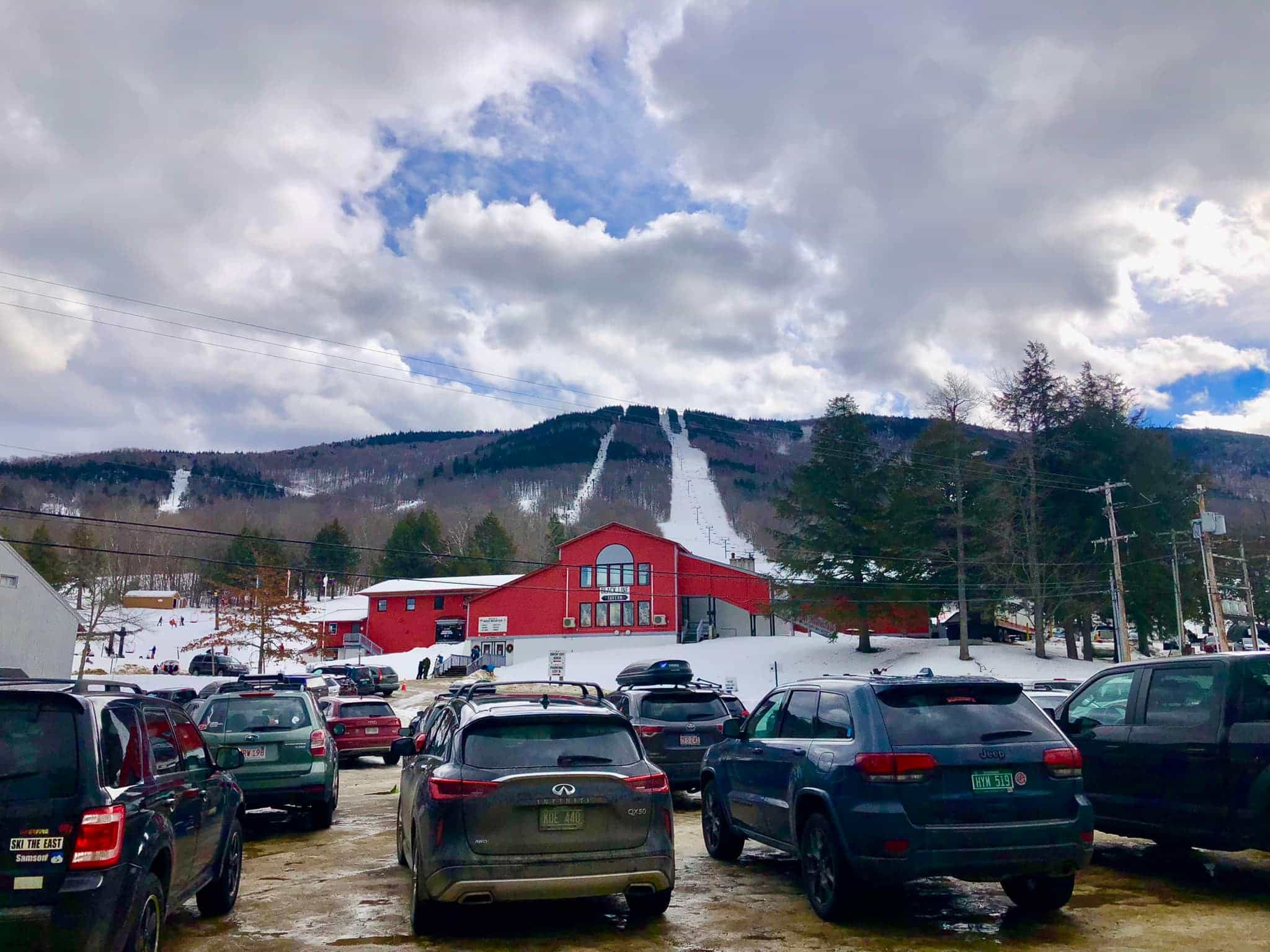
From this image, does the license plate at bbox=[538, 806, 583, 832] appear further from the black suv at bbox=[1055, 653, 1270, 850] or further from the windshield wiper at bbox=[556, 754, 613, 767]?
the black suv at bbox=[1055, 653, 1270, 850]

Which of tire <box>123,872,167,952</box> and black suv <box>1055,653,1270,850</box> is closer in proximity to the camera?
tire <box>123,872,167,952</box>

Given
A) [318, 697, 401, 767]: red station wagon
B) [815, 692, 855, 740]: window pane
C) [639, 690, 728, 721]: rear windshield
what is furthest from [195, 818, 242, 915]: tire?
[318, 697, 401, 767]: red station wagon

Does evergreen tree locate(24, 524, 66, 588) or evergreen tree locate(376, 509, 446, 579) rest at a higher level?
evergreen tree locate(376, 509, 446, 579)

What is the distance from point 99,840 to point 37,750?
1.87 ft

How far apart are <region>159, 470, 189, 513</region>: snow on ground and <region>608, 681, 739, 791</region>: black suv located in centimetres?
17285

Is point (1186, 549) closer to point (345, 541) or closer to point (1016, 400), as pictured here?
point (1016, 400)

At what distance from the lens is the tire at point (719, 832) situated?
31.9 ft

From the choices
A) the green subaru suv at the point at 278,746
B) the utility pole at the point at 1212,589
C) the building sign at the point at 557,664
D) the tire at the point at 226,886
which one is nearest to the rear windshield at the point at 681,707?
the green subaru suv at the point at 278,746

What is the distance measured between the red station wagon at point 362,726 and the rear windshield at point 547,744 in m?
16.3

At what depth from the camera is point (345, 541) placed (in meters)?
123

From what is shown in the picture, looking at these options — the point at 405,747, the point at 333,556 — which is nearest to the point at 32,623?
the point at 405,747

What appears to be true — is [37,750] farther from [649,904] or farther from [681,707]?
[681,707]

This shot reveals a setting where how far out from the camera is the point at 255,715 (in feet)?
42.0

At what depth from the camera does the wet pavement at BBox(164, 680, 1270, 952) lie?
6.75m
